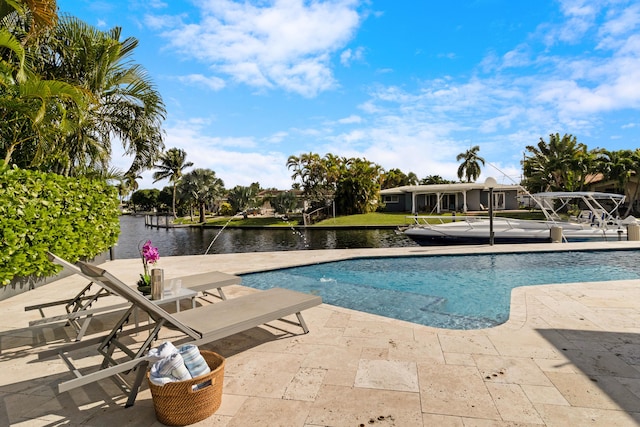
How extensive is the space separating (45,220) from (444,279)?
28.4ft

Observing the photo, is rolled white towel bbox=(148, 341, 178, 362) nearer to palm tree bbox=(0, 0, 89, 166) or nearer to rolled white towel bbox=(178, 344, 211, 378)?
rolled white towel bbox=(178, 344, 211, 378)

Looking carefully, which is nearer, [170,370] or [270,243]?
[170,370]

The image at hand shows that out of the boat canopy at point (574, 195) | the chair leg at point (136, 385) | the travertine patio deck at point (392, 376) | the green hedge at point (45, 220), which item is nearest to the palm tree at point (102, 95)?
the green hedge at point (45, 220)

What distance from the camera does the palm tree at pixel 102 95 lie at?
907 cm

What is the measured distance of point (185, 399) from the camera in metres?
2.29

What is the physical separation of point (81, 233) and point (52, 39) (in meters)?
4.85

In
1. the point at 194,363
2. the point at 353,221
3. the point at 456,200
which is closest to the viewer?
the point at 194,363

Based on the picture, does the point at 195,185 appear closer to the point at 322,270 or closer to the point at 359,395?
the point at 322,270

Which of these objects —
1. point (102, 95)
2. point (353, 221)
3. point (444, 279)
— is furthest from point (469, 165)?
point (102, 95)

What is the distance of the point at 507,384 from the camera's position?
2.85 meters

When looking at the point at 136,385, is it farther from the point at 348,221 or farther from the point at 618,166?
the point at 618,166

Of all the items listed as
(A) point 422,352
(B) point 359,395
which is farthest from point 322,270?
(B) point 359,395

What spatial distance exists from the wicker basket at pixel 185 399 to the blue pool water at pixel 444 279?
3734mm

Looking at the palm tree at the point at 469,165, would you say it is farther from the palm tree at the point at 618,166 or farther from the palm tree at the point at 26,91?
the palm tree at the point at 26,91
